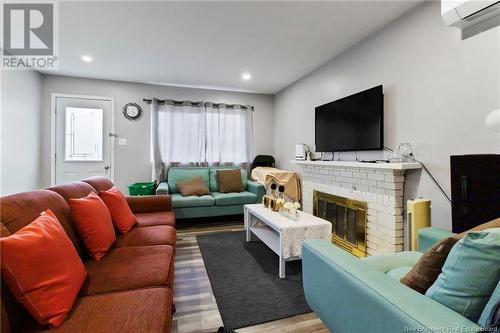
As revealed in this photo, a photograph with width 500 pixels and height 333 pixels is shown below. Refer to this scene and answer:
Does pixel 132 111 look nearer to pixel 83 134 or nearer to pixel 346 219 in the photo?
pixel 83 134

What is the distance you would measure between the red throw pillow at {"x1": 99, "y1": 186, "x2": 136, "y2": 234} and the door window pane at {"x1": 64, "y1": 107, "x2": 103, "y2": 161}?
254cm

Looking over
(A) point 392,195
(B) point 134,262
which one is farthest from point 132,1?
(A) point 392,195

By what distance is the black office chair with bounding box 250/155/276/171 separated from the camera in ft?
16.2

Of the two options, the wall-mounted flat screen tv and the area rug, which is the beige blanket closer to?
the wall-mounted flat screen tv

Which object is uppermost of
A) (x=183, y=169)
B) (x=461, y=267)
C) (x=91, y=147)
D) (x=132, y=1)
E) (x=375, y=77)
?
(x=132, y=1)

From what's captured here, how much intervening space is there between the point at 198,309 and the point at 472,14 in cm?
278

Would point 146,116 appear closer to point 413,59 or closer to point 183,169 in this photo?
point 183,169

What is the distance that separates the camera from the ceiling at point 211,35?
2172mm

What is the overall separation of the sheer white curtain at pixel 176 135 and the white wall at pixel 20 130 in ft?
5.50

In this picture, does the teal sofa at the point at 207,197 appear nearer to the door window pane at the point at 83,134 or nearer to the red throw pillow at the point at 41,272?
the door window pane at the point at 83,134

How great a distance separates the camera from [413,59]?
2.22 m

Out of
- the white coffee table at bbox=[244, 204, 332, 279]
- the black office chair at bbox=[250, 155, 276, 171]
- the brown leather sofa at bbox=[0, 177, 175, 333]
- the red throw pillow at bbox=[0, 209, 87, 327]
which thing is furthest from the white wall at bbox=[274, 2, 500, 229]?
the red throw pillow at bbox=[0, 209, 87, 327]

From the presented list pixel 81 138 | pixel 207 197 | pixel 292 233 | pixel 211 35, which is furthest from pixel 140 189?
pixel 292 233

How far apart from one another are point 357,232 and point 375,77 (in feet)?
5.66
